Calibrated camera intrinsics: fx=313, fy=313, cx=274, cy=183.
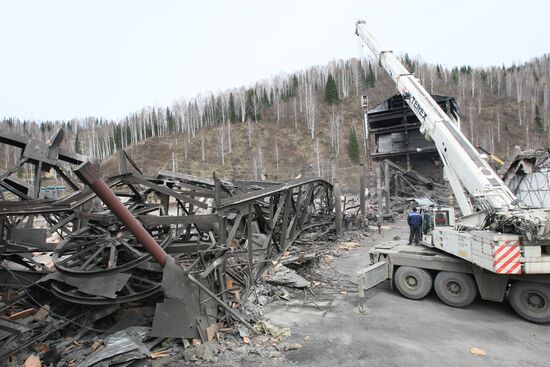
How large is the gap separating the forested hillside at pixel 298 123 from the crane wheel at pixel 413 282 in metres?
41.1

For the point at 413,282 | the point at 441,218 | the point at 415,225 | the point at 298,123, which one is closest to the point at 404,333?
the point at 413,282

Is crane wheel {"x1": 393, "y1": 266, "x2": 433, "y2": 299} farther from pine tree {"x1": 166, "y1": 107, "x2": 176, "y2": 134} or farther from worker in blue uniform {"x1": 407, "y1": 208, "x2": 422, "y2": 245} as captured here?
pine tree {"x1": 166, "y1": 107, "x2": 176, "y2": 134}

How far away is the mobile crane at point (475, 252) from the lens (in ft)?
19.4

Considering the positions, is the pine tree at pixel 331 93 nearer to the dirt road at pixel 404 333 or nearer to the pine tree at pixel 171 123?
the pine tree at pixel 171 123

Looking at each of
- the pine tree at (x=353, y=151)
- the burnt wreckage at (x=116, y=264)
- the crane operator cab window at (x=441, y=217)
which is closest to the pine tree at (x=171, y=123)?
the pine tree at (x=353, y=151)

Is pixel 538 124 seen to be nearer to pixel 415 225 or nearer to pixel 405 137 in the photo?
pixel 405 137

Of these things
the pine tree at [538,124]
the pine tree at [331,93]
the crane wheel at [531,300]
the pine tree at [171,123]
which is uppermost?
the pine tree at [331,93]

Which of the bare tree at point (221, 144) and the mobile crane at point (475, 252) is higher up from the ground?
the bare tree at point (221, 144)

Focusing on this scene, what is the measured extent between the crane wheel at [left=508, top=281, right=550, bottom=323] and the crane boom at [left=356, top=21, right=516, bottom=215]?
1.65 m

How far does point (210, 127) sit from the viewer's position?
7019 cm

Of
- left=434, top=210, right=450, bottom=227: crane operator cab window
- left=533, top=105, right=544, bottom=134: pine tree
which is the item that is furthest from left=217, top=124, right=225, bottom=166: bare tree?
left=533, top=105, right=544, bottom=134: pine tree

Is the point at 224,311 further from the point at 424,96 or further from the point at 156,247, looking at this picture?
the point at 424,96

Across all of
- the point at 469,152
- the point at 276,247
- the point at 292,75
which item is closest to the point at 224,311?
the point at 276,247

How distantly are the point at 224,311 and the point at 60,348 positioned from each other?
2.95 meters
